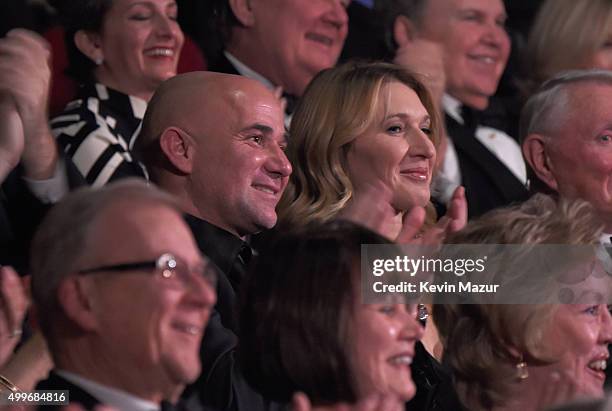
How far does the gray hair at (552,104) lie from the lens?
14.4 ft

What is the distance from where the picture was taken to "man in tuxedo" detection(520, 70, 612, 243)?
4.30 m

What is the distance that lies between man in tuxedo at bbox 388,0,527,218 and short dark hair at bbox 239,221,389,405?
232 centimetres

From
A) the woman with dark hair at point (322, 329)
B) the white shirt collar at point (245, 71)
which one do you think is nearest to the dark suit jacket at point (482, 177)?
the white shirt collar at point (245, 71)

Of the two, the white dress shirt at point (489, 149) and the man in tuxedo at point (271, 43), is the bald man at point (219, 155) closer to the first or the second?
the man in tuxedo at point (271, 43)

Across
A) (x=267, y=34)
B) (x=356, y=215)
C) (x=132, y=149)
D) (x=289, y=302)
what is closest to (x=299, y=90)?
(x=267, y=34)

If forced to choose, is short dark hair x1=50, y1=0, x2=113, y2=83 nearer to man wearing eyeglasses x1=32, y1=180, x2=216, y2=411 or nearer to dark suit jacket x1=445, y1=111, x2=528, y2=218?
dark suit jacket x1=445, y1=111, x2=528, y2=218

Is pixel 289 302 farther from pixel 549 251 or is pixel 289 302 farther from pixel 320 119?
pixel 320 119

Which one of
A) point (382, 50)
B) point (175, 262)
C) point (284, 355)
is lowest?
point (382, 50)

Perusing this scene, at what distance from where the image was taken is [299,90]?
4945 mm

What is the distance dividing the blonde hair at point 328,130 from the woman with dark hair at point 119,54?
1.98 feet

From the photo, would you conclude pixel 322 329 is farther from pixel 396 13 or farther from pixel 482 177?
pixel 396 13

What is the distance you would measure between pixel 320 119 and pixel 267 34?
3.22 ft

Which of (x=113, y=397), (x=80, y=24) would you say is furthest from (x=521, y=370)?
(x=80, y=24)

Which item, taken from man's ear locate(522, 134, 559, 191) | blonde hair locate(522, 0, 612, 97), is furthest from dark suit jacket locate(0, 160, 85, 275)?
blonde hair locate(522, 0, 612, 97)
